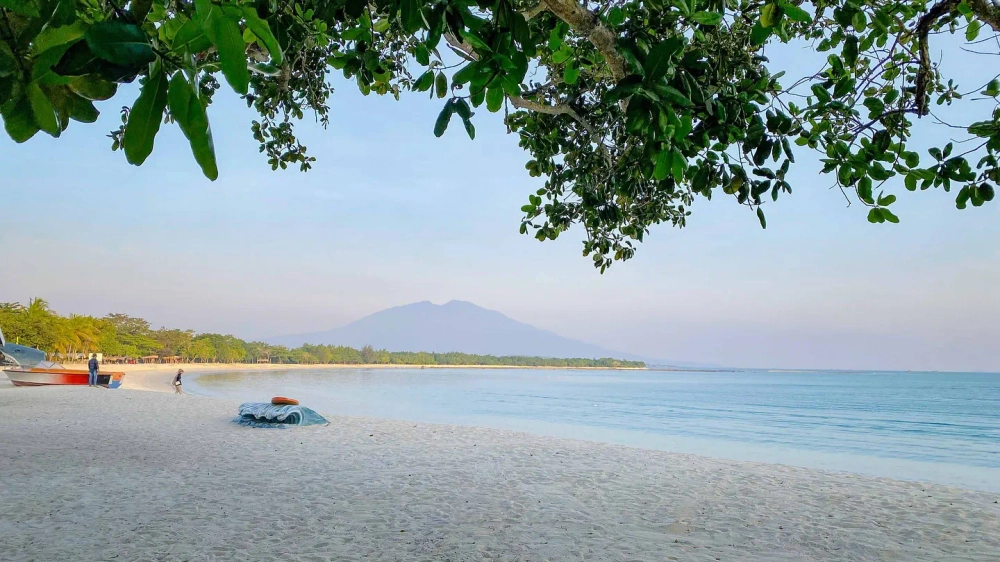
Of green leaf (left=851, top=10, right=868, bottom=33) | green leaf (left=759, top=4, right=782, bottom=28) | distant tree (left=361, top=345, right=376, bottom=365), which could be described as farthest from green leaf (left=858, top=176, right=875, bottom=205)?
distant tree (left=361, top=345, right=376, bottom=365)

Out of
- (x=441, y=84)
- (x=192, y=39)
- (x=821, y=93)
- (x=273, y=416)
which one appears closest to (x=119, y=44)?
(x=192, y=39)

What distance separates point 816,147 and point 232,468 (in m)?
6.16

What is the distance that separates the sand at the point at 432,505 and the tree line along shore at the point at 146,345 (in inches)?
1356

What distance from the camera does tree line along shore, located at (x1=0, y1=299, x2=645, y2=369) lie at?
3562 cm

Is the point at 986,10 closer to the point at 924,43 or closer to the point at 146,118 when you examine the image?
the point at 924,43

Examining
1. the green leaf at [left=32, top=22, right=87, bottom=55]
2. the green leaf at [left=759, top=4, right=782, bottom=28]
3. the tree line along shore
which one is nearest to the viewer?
the green leaf at [left=32, top=22, right=87, bottom=55]

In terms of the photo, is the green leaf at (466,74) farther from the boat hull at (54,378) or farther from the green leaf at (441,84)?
the boat hull at (54,378)

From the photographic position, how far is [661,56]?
0.97m

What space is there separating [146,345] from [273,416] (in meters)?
58.8

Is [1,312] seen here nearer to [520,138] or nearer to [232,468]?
[232,468]

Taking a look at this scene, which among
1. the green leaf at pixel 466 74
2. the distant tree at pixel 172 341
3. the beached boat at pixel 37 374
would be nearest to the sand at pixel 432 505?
the green leaf at pixel 466 74

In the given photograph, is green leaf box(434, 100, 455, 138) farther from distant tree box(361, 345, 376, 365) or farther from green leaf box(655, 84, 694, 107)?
distant tree box(361, 345, 376, 365)

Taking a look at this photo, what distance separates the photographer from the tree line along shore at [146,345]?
35.6 metres

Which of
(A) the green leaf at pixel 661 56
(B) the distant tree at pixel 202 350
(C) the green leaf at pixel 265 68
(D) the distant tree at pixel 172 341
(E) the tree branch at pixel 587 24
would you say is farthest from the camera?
(B) the distant tree at pixel 202 350
